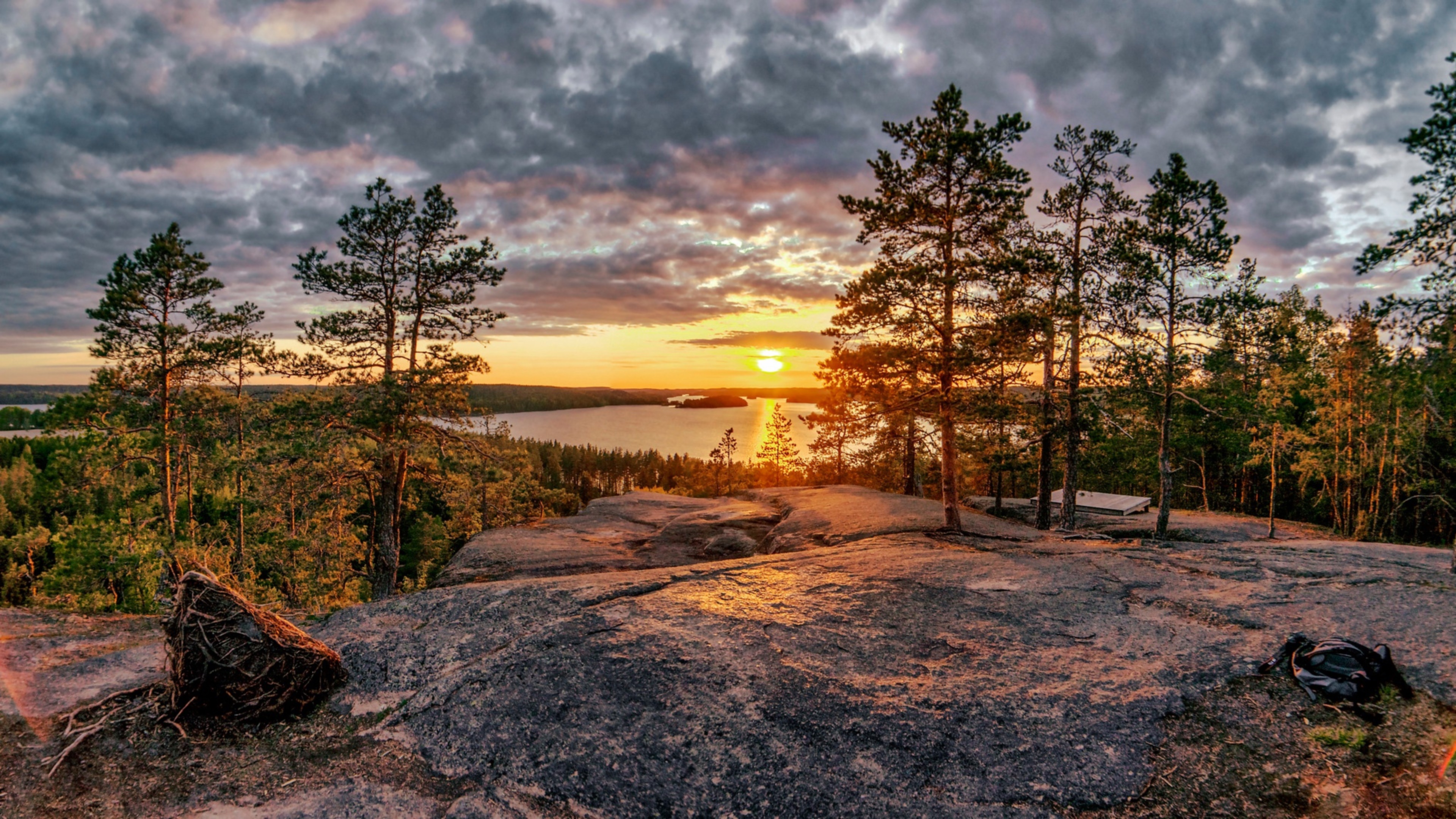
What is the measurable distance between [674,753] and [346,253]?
48.1 ft

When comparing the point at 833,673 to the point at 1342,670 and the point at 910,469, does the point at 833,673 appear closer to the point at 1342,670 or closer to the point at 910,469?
the point at 1342,670

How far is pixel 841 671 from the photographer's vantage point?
14.7 feet

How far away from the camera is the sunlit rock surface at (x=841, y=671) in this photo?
10.6 feet

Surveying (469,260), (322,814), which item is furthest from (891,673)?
(469,260)

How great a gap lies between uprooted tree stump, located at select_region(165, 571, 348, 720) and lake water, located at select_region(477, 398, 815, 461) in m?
89.4

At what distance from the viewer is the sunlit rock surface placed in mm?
3246

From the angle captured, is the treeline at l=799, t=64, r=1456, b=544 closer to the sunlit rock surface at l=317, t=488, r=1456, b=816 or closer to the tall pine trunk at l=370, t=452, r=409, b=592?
the sunlit rock surface at l=317, t=488, r=1456, b=816

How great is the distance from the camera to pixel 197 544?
2078 centimetres

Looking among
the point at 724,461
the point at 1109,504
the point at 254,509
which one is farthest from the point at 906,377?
the point at 724,461

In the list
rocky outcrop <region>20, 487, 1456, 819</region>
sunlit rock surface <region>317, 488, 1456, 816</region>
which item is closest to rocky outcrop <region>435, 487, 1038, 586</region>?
rocky outcrop <region>20, 487, 1456, 819</region>

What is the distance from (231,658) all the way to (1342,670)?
8.37 meters

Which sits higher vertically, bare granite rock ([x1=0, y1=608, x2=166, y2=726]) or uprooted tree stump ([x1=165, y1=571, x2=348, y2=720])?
uprooted tree stump ([x1=165, y1=571, x2=348, y2=720])

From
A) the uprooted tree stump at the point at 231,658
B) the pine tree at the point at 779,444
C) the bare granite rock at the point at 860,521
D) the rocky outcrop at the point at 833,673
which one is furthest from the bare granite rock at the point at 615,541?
the pine tree at the point at 779,444

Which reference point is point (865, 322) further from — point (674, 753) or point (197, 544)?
point (197, 544)
